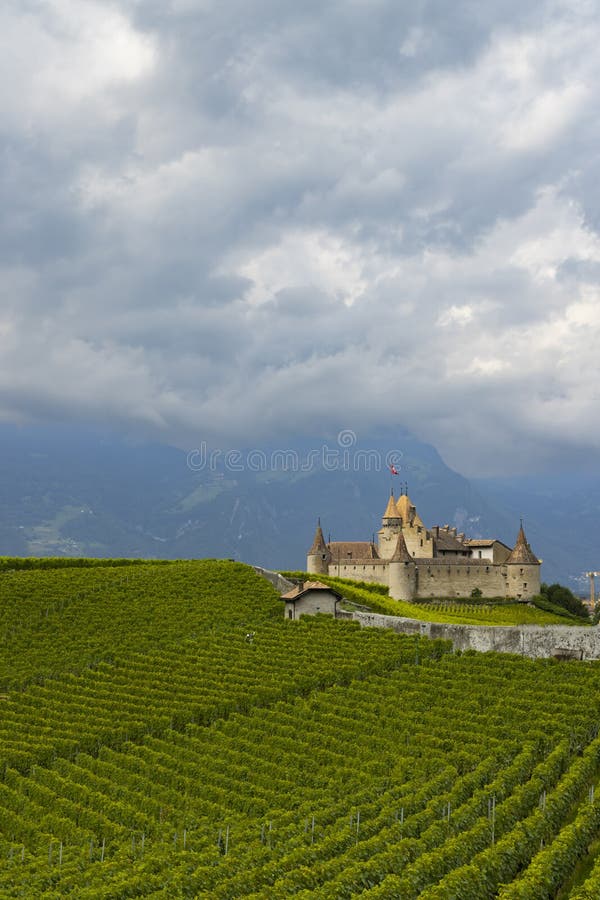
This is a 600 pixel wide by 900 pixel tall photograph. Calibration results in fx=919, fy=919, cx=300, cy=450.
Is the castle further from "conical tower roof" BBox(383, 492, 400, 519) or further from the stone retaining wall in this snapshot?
the stone retaining wall

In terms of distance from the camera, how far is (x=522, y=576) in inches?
4048

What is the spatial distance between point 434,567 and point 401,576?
6.74m

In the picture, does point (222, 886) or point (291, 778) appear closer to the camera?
point (222, 886)

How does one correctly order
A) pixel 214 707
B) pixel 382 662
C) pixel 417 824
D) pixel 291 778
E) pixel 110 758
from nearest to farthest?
pixel 417 824, pixel 291 778, pixel 110 758, pixel 214 707, pixel 382 662

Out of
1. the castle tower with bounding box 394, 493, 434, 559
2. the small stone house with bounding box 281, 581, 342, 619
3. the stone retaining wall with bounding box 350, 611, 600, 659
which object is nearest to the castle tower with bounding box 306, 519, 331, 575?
the castle tower with bounding box 394, 493, 434, 559

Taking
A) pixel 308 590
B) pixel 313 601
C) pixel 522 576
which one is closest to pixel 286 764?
pixel 308 590

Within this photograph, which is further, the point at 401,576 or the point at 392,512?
the point at 392,512

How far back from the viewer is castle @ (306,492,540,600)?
99500mm

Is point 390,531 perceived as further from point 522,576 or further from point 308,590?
point 308,590

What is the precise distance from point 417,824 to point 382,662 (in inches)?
665

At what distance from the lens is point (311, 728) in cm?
3350

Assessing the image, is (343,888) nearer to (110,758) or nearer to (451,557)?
(110,758)

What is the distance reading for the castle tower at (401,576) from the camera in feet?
322

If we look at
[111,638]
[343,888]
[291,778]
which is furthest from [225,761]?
[111,638]
